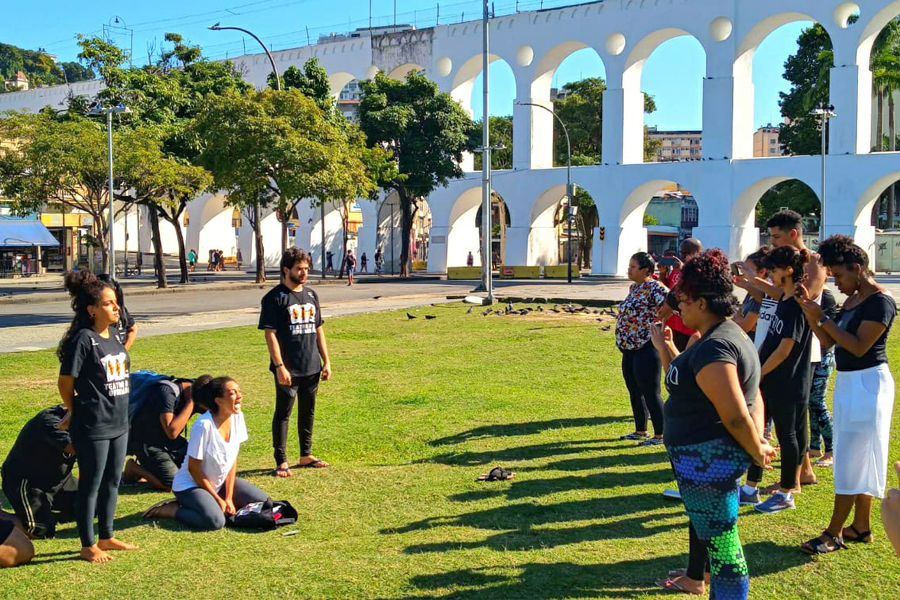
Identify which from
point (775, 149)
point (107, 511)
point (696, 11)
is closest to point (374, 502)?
point (107, 511)

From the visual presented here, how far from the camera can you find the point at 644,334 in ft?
24.1

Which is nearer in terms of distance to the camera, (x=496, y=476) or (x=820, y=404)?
(x=496, y=476)

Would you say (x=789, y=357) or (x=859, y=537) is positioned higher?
(x=789, y=357)

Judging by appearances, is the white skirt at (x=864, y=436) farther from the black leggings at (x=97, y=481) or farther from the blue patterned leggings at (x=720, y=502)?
the black leggings at (x=97, y=481)

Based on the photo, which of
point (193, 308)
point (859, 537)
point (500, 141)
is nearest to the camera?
point (859, 537)

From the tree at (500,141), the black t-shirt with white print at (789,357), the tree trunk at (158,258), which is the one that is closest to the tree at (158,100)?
the tree trunk at (158,258)

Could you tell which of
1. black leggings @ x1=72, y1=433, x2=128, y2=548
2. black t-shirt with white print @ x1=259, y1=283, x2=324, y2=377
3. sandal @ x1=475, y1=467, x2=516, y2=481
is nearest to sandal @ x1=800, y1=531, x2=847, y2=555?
sandal @ x1=475, y1=467, x2=516, y2=481

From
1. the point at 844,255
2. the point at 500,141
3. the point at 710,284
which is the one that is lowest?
the point at 710,284

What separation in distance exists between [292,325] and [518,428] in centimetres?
264

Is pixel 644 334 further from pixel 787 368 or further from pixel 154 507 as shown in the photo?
pixel 154 507

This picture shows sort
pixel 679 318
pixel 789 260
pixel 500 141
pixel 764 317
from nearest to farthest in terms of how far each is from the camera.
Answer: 1. pixel 789 260
2. pixel 764 317
3. pixel 679 318
4. pixel 500 141

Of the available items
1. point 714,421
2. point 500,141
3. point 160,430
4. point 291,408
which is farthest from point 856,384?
point 500,141

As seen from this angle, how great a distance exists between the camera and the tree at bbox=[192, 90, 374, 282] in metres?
28.1

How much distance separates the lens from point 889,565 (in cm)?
466
